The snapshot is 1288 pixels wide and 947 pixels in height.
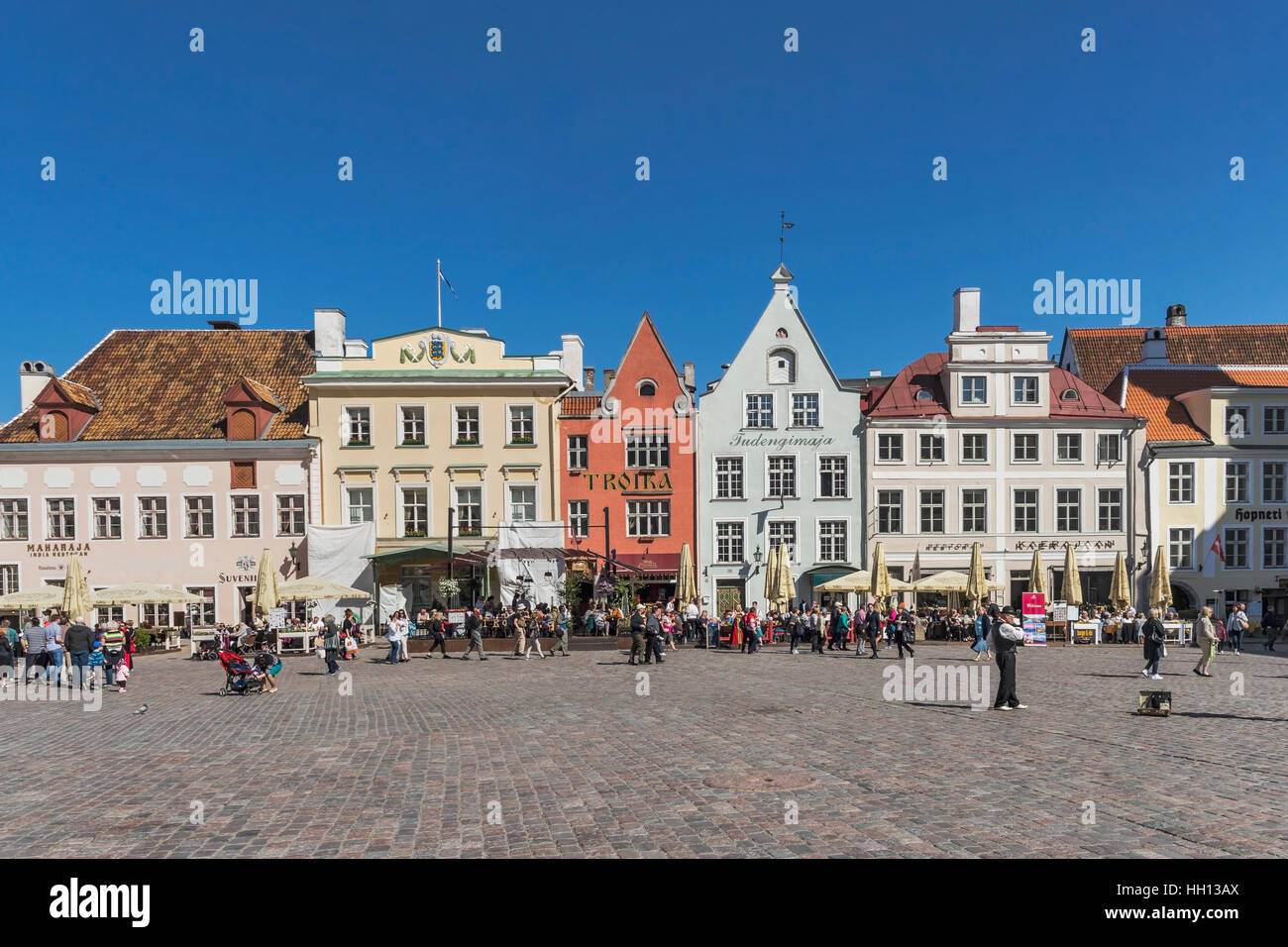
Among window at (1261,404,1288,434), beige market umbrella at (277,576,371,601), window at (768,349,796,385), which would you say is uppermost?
window at (768,349,796,385)

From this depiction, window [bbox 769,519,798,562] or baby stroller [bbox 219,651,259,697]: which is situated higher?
window [bbox 769,519,798,562]

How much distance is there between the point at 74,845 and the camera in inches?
282

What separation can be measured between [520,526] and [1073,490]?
914 inches

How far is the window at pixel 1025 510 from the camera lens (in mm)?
36125

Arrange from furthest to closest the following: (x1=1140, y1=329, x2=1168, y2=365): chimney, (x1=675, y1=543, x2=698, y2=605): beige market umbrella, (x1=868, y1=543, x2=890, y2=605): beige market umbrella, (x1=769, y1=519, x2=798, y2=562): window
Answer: (x1=1140, y1=329, x2=1168, y2=365): chimney < (x1=769, y1=519, x2=798, y2=562): window < (x1=675, y1=543, x2=698, y2=605): beige market umbrella < (x1=868, y1=543, x2=890, y2=605): beige market umbrella

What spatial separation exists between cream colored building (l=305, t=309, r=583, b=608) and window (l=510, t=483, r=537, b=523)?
4 centimetres

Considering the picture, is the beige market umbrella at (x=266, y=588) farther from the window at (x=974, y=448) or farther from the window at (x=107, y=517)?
the window at (x=974, y=448)

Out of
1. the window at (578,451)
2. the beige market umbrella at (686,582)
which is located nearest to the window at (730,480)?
the beige market umbrella at (686,582)

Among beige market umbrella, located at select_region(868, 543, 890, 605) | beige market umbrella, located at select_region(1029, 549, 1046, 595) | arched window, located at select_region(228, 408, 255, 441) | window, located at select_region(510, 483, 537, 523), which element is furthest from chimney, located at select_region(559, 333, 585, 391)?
beige market umbrella, located at select_region(1029, 549, 1046, 595)

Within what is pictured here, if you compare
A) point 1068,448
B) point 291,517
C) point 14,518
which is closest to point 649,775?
point 291,517

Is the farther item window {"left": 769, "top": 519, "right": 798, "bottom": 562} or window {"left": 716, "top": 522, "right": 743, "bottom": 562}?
window {"left": 716, "top": 522, "right": 743, "bottom": 562}

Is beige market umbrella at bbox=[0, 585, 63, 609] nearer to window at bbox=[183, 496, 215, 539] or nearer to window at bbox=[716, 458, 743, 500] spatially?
window at bbox=[183, 496, 215, 539]

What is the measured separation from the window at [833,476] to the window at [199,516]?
24833 millimetres

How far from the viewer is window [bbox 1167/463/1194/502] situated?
1425 inches
